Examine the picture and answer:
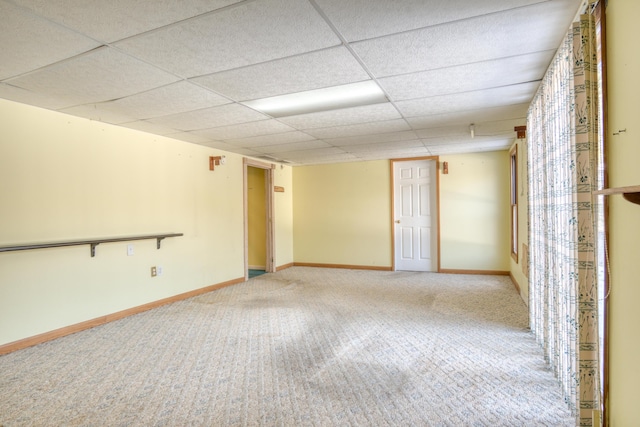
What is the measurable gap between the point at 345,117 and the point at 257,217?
403cm

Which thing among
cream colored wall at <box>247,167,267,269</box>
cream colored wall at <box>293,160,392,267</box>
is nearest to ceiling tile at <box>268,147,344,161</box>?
cream colored wall at <box>293,160,392,267</box>

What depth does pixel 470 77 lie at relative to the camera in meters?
2.59

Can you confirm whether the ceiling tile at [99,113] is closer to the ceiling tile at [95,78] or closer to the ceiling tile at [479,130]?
the ceiling tile at [95,78]

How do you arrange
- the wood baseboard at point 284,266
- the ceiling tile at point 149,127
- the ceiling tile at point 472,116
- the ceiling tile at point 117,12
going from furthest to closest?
the wood baseboard at point 284,266
the ceiling tile at point 149,127
the ceiling tile at point 472,116
the ceiling tile at point 117,12

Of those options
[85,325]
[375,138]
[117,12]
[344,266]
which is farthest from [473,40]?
[344,266]

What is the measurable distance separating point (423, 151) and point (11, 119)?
5322mm

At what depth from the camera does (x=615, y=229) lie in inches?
57.8

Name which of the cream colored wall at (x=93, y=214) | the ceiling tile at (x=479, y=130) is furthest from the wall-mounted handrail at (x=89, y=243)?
the ceiling tile at (x=479, y=130)

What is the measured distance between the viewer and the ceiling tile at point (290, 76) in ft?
7.46

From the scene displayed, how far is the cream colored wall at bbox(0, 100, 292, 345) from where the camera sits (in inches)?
120

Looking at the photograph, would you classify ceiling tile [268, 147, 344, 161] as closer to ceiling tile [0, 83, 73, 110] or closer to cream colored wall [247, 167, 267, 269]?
cream colored wall [247, 167, 267, 269]

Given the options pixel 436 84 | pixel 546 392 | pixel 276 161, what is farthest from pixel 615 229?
pixel 276 161

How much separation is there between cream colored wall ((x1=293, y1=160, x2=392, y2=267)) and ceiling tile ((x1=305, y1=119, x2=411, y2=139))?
2455 mm

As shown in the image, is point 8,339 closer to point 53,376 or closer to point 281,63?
point 53,376
